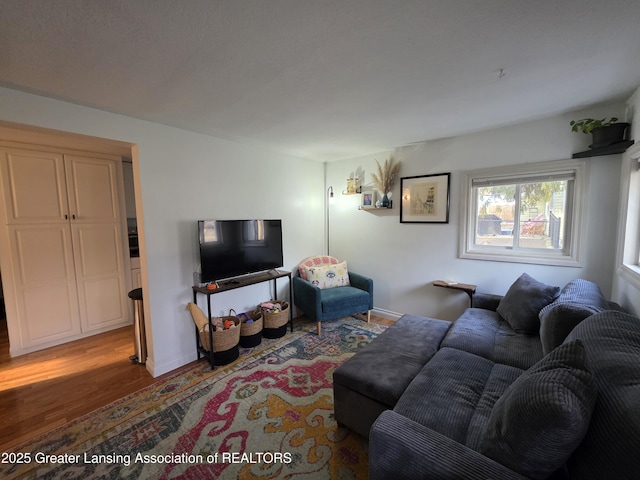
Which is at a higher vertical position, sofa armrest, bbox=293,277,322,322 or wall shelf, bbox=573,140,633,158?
wall shelf, bbox=573,140,633,158

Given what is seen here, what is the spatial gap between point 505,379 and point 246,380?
1974 mm

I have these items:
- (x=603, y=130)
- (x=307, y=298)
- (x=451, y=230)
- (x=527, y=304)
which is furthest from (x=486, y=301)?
(x=307, y=298)

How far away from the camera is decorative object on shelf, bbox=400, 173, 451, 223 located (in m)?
3.16

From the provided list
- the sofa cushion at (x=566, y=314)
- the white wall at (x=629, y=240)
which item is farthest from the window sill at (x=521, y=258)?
the sofa cushion at (x=566, y=314)

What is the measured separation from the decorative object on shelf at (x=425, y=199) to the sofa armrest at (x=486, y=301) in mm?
916

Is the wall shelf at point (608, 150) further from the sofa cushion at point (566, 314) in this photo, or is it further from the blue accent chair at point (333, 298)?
the blue accent chair at point (333, 298)

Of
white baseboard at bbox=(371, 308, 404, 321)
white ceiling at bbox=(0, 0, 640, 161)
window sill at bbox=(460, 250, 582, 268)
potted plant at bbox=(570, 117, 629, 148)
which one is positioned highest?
white ceiling at bbox=(0, 0, 640, 161)

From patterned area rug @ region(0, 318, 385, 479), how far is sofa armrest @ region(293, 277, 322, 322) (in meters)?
0.78

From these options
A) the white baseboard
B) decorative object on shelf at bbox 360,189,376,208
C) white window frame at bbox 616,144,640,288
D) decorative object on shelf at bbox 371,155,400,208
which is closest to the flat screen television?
decorative object on shelf at bbox 360,189,376,208

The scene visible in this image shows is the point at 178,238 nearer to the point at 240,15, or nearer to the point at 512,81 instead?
the point at 240,15

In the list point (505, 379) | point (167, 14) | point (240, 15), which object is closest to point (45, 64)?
point (167, 14)

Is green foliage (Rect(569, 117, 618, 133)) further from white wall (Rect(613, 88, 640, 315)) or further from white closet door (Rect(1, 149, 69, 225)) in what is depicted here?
white closet door (Rect(1, 149, 69, 225))

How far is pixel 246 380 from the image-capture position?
2371 millimetres

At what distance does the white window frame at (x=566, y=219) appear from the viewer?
96.1 inches
